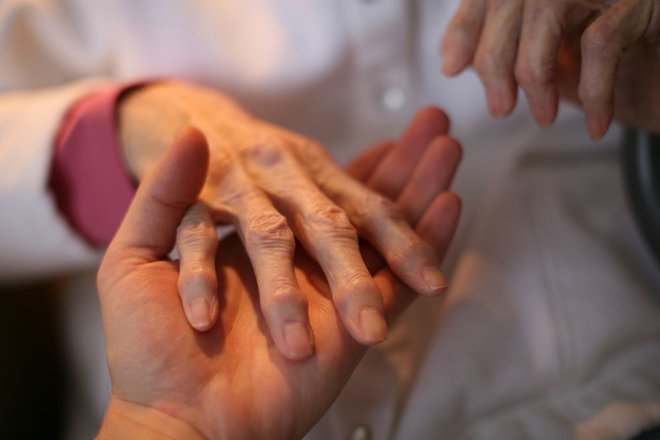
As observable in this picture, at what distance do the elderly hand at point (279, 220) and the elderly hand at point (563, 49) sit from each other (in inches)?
3.4

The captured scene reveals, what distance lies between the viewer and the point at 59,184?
2.03 feet

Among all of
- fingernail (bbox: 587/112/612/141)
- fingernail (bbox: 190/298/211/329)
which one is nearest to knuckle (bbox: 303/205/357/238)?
fingernail (bbox: 190/298/211/329)

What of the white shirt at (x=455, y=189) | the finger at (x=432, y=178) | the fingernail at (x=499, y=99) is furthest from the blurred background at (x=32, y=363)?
the fingernail at (x=499, y=99)

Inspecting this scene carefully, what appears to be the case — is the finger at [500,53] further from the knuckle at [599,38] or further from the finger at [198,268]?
the finger at [198,268]

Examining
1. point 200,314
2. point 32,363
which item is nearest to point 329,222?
point 200,314

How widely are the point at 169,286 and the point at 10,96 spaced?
1.26 ft

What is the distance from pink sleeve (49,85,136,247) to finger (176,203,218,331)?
0.56 ft

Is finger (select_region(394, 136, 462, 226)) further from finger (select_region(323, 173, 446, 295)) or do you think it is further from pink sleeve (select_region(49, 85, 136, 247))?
pink sleeve (select_region(49, 85, 136, 247))

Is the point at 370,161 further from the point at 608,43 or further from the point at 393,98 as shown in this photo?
the point at 608,43

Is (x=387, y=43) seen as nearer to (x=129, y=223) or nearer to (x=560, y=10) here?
(x=560, y=10)

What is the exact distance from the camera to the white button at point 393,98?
2.26 feet

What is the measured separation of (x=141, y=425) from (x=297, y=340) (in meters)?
0.12

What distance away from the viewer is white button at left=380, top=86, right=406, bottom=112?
0.69 m

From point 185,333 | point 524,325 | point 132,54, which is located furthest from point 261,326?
point 132,54
